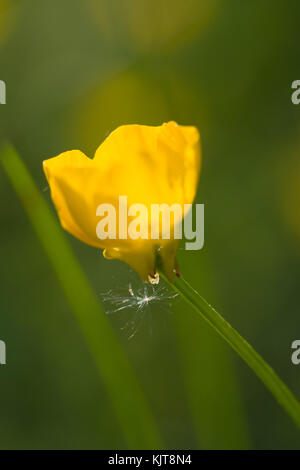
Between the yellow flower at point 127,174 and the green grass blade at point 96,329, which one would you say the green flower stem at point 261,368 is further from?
the green grass blade at point 96,329

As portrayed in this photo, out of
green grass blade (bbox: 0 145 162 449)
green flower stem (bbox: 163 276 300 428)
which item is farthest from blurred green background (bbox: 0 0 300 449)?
green flower stem (bbox: 163 276 300 428)

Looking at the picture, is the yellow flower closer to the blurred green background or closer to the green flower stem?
the green flower stem

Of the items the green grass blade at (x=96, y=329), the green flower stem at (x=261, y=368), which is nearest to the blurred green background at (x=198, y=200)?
the green grass blade at (x=96, y=329)

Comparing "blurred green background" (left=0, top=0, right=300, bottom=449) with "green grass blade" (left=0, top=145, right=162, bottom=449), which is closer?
"green grass blade" (left=0, top=145, right=162, bottom=449)

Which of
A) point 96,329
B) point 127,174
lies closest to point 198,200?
point 96,329

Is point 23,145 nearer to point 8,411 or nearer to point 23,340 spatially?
point 23,340
